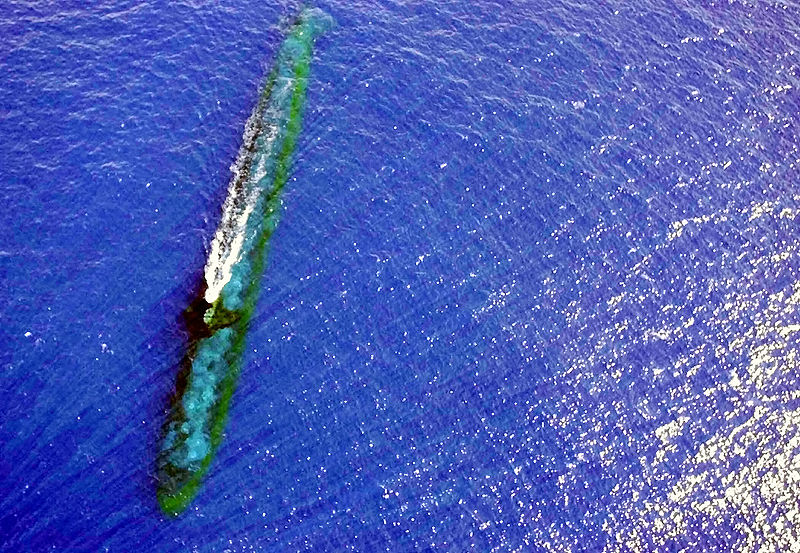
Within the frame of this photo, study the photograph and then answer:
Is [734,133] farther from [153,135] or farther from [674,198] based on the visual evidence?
[153,135]

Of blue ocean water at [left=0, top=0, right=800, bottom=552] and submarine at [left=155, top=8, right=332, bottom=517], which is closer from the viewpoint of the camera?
blue ocean water at [left=0, top=0, right=800, bottom=552]

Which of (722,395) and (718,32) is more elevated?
(718,32)

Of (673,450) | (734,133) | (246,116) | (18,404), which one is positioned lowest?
(18,404)

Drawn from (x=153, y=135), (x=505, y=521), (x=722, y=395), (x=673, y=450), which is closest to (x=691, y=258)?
(x=722, y=395)

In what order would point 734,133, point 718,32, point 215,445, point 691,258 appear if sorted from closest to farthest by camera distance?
point 215,445 → point 691,258 → point 734,133 → point 718,32

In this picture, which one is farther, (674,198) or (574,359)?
(674,198)

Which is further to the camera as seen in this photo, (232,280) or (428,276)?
(232,280)

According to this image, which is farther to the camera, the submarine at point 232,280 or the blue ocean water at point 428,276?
the submarine at point 232,280

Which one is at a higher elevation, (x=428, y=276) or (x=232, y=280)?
(x=428, y=276)
